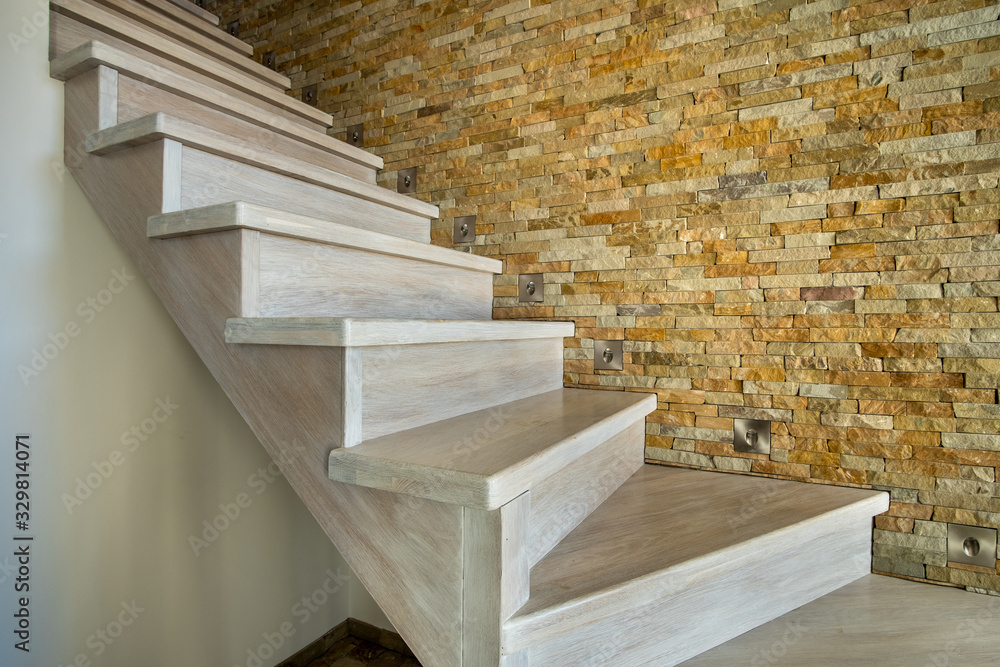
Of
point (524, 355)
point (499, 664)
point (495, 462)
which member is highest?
point (524, 355)

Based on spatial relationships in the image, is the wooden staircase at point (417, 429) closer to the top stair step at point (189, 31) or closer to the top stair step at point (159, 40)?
the top stair step at point (159, 40)

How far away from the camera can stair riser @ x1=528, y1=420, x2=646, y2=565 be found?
96 cm

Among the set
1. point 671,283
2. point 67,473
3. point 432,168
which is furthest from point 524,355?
point 67,473

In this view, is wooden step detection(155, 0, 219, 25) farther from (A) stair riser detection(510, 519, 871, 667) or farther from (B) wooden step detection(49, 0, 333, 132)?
(A) stair riser detection(510, 519, 871, 667)

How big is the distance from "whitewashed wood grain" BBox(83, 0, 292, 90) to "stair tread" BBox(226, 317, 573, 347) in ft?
3.33

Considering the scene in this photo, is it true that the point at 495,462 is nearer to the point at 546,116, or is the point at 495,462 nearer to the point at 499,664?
the point at 499,664

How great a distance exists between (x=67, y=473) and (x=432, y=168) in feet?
4.63

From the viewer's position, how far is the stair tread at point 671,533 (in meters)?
0.84

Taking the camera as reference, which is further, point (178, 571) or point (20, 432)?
point (178, 571)

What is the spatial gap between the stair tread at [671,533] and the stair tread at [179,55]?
1.56 m

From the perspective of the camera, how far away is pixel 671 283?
1.57 m

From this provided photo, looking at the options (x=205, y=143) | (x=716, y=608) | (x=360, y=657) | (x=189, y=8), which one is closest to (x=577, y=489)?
(x=716, y=608)
